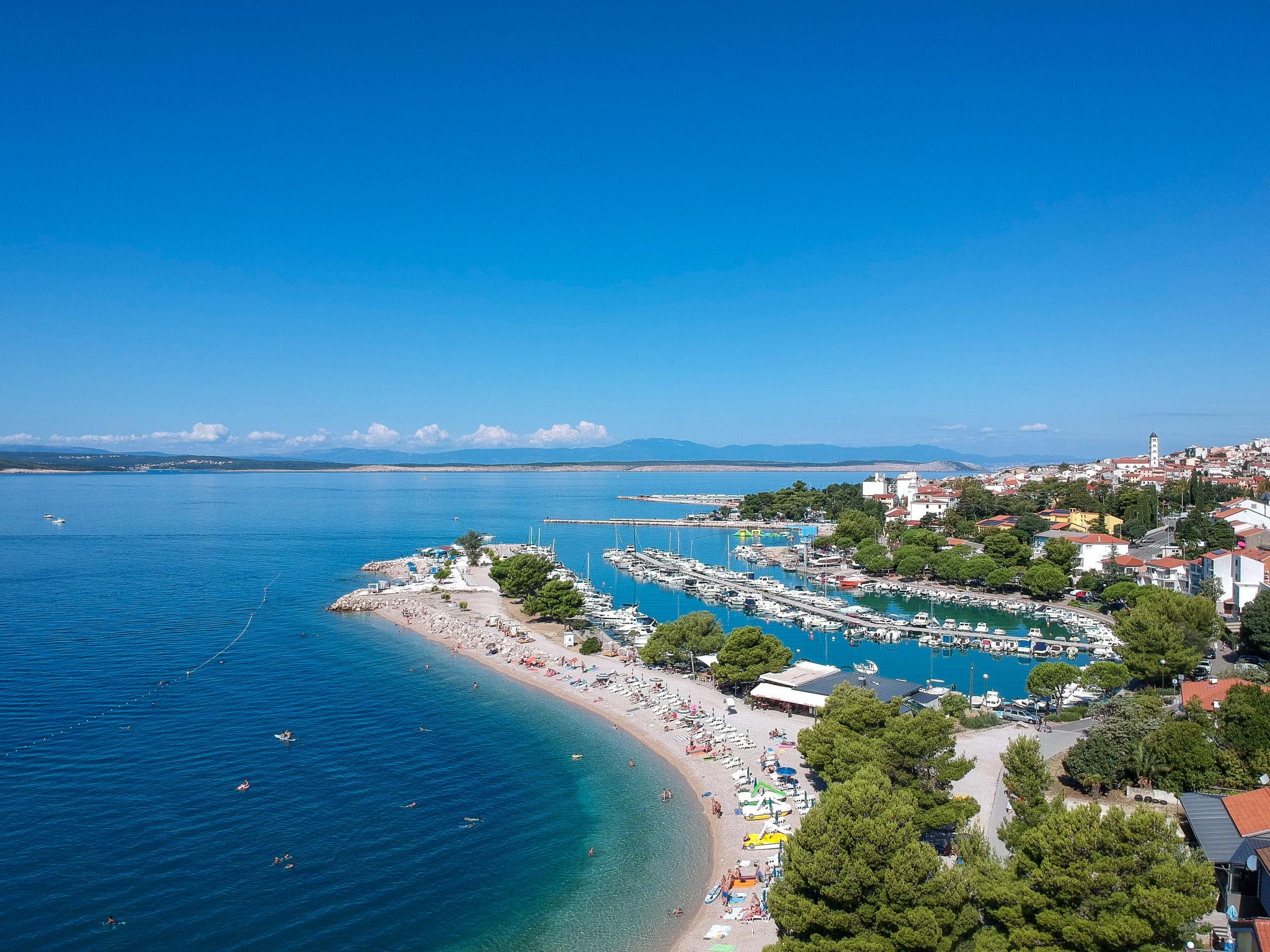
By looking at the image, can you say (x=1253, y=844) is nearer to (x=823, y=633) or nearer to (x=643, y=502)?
(x=823, y=633)

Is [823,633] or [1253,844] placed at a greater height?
[1253,844]

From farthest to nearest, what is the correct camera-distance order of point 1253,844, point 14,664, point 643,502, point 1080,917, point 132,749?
point 643,502 < point 14,664 < point 132,749 < point 1253,844 < point 1080,917

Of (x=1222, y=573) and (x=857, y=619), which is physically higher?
(x=1222, y=573)

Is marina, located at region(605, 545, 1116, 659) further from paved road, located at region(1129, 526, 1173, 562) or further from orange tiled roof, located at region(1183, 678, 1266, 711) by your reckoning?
orange tiled roof, located at region(1183, 678, 1266, 711)

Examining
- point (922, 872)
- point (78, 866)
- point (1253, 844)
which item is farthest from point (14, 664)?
point (1253, 844)

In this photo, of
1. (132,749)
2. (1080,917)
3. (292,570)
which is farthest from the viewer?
(292,570)

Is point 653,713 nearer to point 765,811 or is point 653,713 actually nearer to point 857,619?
point 765,811

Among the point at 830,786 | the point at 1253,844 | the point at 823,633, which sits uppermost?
the point at 830,786

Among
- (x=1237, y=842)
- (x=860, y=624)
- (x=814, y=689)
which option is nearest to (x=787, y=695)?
(x=814, y=689)
